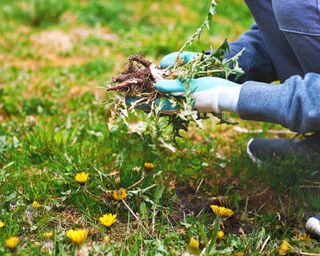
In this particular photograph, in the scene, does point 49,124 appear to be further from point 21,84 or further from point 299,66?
point 299,66

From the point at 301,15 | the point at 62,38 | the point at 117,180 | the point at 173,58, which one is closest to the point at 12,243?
the point at 117,180

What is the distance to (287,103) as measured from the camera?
1.79m

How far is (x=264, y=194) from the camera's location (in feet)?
7.00

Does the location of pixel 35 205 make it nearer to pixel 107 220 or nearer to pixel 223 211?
pixel 107 220

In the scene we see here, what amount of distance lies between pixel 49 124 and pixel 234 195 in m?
0.92

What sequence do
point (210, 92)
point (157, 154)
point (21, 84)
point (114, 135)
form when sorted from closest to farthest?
point (210, 92) → point (157, 154) → point (114, 135) → point (21, 84)

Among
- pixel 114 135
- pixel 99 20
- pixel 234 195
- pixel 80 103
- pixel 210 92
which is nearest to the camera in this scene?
pixel 210 92

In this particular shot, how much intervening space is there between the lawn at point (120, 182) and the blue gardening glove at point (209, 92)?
0.21m

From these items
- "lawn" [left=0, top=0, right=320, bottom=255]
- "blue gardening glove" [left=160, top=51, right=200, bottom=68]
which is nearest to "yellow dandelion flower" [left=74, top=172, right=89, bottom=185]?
"lawn" [left=0, top=0, right=320, bottom=255]

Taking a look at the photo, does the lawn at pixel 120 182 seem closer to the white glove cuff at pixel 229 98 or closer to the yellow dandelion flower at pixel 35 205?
the yellow dandelion flower at pixel 35 205

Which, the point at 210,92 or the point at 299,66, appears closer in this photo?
the point at 210,92

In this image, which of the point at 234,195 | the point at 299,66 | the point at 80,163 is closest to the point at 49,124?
the point at 80,163

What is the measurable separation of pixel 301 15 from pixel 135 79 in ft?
1.87

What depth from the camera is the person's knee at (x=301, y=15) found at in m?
1.85
